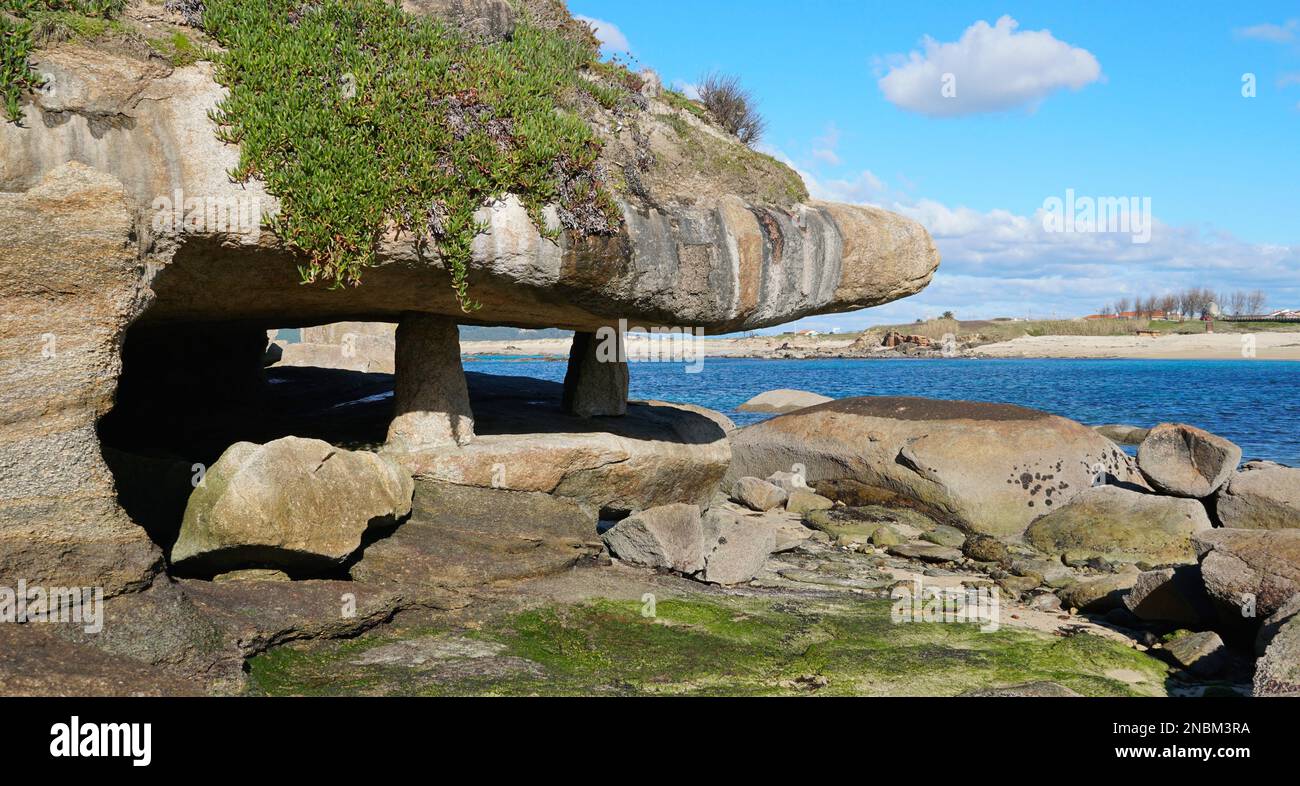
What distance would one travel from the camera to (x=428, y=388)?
12.1 m

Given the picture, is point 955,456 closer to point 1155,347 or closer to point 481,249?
point 481,249

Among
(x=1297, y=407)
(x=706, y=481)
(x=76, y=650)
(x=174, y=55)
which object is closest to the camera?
(x=76, y=650)

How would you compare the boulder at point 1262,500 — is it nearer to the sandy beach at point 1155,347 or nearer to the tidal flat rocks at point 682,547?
the tidal flat rocks at point 682,547

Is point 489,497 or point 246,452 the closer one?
point 246,452

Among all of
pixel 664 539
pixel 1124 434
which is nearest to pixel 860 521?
pixel 664 539

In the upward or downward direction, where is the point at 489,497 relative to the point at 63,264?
downward

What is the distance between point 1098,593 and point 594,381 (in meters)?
7.52

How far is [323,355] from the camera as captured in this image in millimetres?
23250

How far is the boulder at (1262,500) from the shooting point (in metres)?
14.4

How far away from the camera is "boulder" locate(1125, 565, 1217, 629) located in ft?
35.2

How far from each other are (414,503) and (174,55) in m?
5.09

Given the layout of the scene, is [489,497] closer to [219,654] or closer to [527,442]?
[527,442]

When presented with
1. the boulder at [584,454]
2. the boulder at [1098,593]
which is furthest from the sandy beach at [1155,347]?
the boulder at [584,454]
